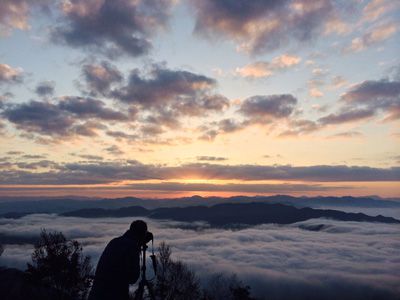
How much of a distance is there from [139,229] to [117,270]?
799mm

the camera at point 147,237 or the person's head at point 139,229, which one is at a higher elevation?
the person's head at point 139,229

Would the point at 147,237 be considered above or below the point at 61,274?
above

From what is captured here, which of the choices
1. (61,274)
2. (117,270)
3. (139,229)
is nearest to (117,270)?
(117,270)

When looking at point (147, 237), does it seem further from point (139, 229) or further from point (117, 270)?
point (117, 270)

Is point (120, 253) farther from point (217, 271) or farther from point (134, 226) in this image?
point (217, 271)

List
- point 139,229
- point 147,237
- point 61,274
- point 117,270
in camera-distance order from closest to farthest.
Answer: point 117,270 → point 139,229 → point 147,237 → point 61,274

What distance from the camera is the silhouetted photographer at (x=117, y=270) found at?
20.6 ft

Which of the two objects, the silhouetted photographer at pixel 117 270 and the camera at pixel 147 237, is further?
the camera at pixel 147 237

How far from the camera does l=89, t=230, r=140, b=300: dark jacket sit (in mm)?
6289

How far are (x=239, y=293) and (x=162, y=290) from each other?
18653 mm

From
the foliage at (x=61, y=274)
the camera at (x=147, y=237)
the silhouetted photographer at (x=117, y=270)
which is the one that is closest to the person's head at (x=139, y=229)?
the camera at (x=147, y=237)

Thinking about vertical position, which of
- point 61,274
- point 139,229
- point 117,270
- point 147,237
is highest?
point 139,229

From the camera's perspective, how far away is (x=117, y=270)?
20.7 ft

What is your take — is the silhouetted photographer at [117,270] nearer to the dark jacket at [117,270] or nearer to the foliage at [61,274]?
the dark jacket at [117,270]
